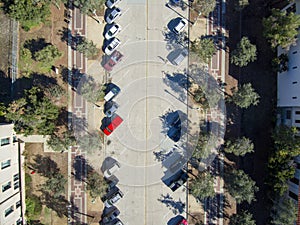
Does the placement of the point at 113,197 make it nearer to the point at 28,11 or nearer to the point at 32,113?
the point at 32,113

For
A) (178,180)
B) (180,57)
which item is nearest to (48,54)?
(180,57)

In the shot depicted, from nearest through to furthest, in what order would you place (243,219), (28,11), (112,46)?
(28,11)
(243,219)
(112,46)

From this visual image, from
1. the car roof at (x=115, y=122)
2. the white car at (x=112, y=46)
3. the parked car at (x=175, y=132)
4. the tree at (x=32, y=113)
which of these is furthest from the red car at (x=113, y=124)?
the white car at (x=112, y=46)

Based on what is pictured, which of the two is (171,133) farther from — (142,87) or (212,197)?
(212,197)

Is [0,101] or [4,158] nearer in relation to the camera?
[4,158]

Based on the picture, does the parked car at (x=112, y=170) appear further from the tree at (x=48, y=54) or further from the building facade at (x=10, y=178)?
the tree at (x=48, y=54)

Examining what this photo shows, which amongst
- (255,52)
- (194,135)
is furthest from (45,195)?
(255,52)
